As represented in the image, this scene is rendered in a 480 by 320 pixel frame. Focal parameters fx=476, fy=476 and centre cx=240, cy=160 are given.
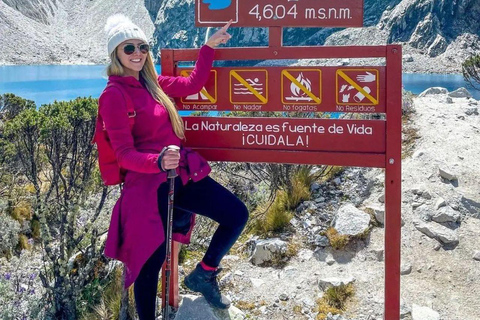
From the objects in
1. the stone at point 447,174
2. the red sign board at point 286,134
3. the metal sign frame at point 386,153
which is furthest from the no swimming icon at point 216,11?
the stone at point 447,174

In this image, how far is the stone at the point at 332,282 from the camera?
324 cm

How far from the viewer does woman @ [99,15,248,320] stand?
2.23 m

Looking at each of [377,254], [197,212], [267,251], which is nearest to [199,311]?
[197,212]

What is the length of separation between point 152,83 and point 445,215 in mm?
2605

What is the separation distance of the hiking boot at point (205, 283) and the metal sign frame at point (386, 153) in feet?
2.21

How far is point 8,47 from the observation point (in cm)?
7962

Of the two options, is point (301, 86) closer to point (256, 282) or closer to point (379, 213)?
point (256, 282)

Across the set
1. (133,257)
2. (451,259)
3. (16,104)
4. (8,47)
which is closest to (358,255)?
(451,259)

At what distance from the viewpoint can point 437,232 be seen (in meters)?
3.66

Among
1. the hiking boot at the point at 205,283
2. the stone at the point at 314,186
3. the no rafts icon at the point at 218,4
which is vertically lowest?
the hiking boot at the point at 205,283

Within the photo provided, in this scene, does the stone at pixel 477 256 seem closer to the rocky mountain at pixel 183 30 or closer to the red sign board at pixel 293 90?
the red sign board at pixel 293 90

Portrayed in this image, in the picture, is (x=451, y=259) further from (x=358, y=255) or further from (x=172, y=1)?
(x=172, y=1)

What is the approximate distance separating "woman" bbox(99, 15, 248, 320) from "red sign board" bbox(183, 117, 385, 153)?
0.38 metres

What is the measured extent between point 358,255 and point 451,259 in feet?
2.15
